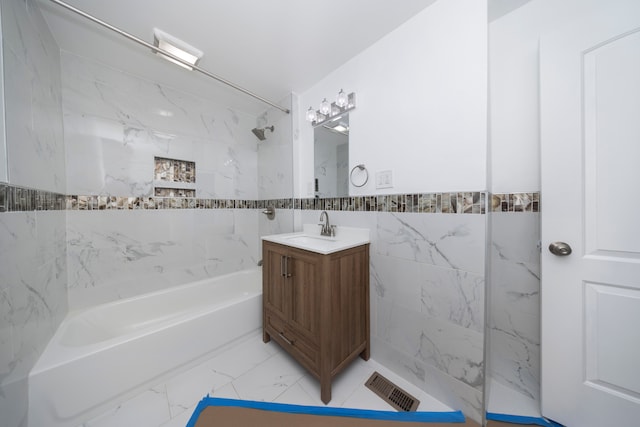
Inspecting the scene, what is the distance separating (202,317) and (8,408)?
0.74m

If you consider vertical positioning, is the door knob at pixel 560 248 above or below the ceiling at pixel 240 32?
below

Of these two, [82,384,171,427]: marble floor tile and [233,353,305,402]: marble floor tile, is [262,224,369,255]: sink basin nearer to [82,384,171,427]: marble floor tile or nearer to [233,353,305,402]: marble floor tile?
[233,353,305,402]: marble floor tile

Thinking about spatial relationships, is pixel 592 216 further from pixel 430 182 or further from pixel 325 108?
pixel 325 108

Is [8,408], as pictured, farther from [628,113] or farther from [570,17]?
[570,17]

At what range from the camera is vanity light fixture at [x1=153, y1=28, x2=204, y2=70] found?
1329mm

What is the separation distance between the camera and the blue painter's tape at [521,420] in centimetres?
97

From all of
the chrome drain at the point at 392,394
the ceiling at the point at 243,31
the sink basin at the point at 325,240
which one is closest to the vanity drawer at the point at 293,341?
the chrome drain at the point at 392,394

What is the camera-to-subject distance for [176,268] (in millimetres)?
1938

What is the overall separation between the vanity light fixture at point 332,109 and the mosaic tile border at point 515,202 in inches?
44.3

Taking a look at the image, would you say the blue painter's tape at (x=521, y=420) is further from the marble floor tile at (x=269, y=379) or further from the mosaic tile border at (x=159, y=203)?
the mosaic tile border at (x=159, y=203)

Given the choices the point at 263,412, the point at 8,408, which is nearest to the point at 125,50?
the point at 8,408

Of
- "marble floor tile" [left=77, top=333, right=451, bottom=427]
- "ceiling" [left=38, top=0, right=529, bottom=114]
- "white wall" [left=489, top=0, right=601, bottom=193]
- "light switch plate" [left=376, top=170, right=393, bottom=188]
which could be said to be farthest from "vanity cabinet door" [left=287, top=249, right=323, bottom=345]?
"ceiling" [left=38, top=0, right=529, bottom=114]

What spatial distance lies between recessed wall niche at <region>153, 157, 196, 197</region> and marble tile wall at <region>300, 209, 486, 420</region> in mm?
1793

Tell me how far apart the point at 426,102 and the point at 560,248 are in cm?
99
